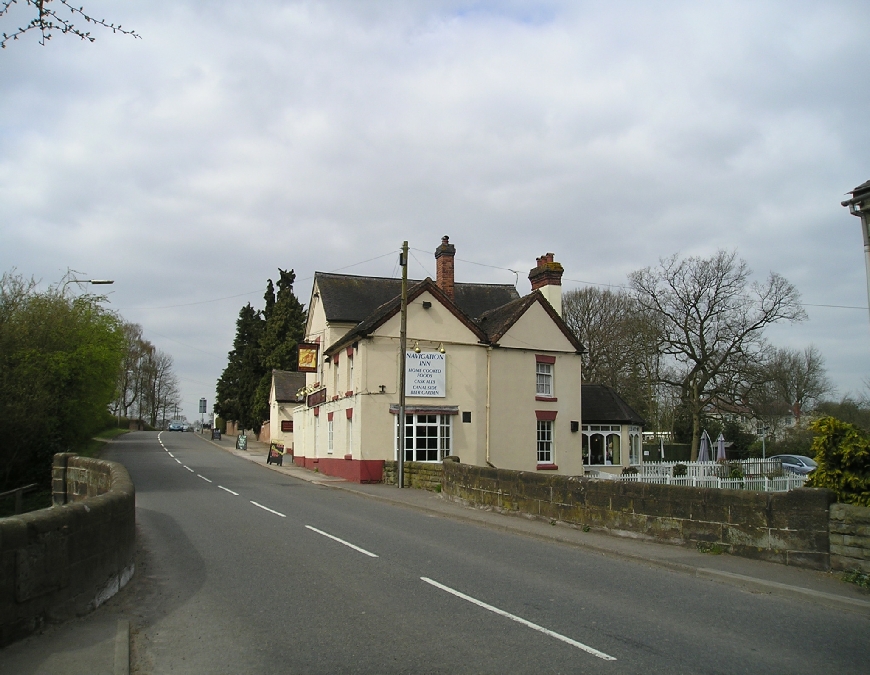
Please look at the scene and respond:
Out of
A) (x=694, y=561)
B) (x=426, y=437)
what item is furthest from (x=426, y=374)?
(x=694, y=561)

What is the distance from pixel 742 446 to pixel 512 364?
28746 mm

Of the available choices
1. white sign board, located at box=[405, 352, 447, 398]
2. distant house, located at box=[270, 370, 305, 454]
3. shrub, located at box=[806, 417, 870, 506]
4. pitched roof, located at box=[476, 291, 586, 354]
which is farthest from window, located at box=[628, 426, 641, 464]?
shrub, located at box=[806, 417, 870, 506]

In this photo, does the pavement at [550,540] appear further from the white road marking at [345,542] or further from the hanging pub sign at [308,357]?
the hanging pub sign at [308,357]

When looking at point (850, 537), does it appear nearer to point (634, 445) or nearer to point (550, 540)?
point (550, 540)

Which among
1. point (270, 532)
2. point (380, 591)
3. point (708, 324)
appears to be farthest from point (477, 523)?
point (708, 324)

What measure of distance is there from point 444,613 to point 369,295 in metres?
28.6

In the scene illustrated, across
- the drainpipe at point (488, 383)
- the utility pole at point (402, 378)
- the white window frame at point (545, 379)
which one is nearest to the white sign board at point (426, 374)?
the drainpipe at point (488, 383)

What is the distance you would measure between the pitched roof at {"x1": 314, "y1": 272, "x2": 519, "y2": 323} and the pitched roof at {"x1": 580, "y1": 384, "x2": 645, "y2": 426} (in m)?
6.58

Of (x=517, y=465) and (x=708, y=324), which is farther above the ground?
(x=708, y=324)

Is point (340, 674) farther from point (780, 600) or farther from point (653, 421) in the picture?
point (653, 421)

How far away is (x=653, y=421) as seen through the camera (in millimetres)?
54969

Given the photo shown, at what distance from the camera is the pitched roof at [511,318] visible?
30.8 meters

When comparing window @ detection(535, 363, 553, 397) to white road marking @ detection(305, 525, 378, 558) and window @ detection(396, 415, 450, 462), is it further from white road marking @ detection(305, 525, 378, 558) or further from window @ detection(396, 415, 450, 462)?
white road marking @ detection(305, 525, 378, 558)

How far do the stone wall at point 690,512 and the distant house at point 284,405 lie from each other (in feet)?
117
